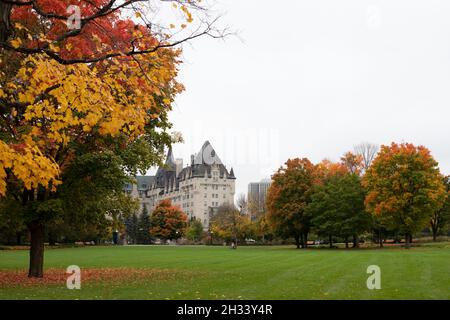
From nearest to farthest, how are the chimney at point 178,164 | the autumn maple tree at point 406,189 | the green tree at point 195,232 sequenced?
1. the autumn maple tree at point 406,189
2. the green tree at point 195,232
3. the chimney at point 178,164

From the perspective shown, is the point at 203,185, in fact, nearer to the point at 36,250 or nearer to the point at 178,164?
the point at 178,164

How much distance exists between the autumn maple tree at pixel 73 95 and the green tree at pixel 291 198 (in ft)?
157

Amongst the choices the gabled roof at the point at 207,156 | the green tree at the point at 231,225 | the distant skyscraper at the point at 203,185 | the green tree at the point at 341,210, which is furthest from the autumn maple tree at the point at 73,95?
the gabled roof at the point at 207,156

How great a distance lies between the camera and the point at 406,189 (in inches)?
2372

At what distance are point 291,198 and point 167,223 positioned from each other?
57.2 metres

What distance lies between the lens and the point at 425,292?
1528 cm

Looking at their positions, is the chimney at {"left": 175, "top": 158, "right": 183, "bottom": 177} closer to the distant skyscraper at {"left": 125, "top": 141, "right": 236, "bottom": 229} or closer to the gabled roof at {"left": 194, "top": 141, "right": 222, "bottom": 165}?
the distant skyscraper at {"left": 125, "top": 141, "right": 236, "bottom": 229}

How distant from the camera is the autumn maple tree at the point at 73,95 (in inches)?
394

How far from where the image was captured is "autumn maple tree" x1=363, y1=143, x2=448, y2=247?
58906 millimetres

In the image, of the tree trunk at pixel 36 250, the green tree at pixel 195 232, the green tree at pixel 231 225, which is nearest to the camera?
the tree trunk at pixel 36 250

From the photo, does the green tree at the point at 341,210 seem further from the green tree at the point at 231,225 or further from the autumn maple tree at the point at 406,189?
the green tree at the point at 231,225

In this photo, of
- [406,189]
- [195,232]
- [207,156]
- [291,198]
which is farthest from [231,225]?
[207,156]

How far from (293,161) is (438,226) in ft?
98.2
